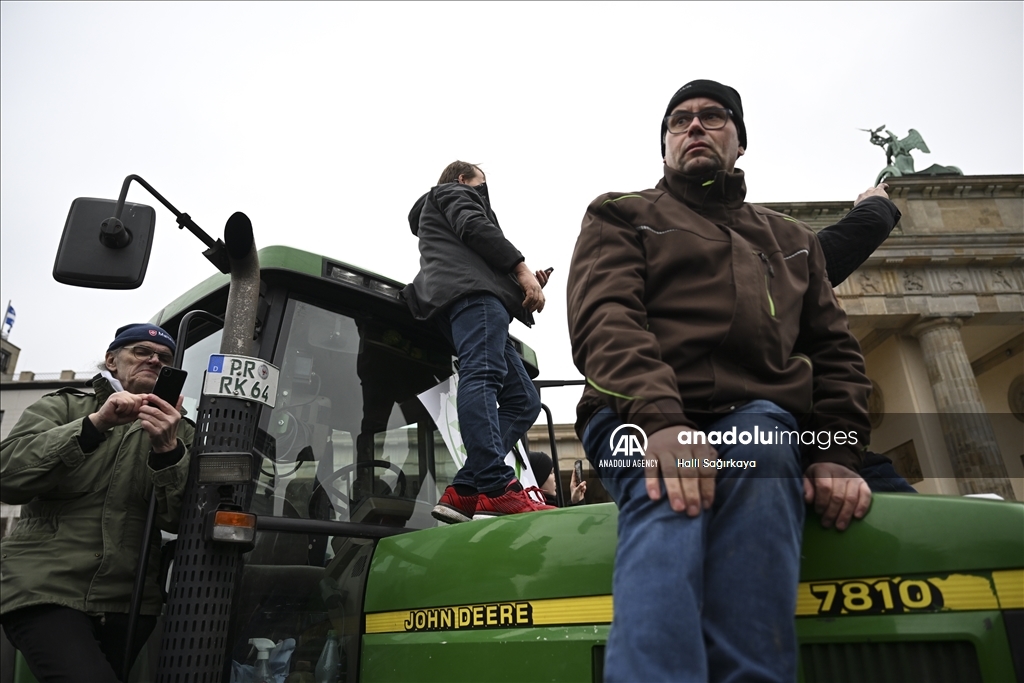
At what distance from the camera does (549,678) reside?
5.78ft

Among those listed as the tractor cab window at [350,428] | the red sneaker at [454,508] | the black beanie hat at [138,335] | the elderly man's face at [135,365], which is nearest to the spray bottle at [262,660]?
the tractor cab window at [350,428]

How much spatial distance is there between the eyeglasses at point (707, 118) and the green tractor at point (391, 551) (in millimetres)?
973

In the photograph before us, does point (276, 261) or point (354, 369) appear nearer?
point (276, 261)

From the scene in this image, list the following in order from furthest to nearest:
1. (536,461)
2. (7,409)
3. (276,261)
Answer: (7,409) → (536,461) → (276,261)

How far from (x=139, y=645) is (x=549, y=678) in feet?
5.15

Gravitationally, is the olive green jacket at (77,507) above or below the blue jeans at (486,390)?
below

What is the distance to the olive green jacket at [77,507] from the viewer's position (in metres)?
2.32

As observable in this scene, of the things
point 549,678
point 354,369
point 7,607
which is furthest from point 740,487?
point 7,607

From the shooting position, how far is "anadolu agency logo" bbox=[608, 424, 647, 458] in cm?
145

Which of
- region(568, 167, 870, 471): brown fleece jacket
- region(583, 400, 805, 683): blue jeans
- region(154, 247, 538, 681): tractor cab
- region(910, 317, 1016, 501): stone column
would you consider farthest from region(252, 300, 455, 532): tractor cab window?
region(910, 317, 1016, 501): stone column

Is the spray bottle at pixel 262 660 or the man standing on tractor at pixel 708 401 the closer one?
the man standing on tractor at pixel 708 401

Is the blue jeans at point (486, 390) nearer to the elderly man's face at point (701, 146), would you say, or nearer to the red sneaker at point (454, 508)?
the red sneaker at point (454, 508)

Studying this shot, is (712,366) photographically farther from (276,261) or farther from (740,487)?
(276,261)

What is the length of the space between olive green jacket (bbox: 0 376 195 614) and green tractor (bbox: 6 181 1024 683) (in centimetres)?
25
